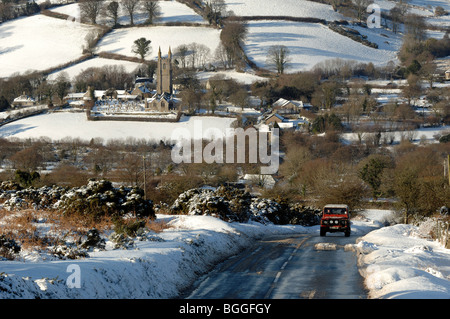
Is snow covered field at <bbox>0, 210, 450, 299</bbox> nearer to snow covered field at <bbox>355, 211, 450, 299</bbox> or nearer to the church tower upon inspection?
snow covered field at <bbox>355, 211, 450, 299</bbox>

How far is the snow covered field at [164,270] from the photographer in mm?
13766

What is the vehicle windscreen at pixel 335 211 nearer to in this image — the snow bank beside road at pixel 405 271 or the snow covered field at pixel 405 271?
the snow covered field at pixel 405 271

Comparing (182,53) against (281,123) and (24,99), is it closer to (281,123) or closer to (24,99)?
(24,99)

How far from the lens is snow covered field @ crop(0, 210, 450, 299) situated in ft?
45.2

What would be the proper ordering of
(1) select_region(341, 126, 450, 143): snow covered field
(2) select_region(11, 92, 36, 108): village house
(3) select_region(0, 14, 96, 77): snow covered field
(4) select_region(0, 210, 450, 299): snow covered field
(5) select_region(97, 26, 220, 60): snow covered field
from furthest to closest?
(3) select_region(0, 14, 96, 77): snow covered field, (5) select_region(97, 26, 220, 60): snow covered field, (2) select_region(11, 92, 36, 108): village house, (1) select_region(341, 126, 450, 143): snow covered field, (4) select_region(0, 210, 450, 299): snow covered field

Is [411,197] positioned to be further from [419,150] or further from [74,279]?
[419,150]

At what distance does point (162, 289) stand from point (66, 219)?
41.4ft

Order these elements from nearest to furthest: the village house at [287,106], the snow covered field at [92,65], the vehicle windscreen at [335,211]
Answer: the vehicle windscreen at [335,211]
the village house at [287,106]
the snow covered field at [92,65]

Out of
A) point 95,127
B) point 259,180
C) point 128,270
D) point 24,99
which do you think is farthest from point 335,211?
point 24,99

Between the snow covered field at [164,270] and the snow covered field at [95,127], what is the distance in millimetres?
85192

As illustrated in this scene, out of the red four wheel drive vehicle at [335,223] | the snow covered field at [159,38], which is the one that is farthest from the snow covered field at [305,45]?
the red four wheel drive vehicle at [335,223]

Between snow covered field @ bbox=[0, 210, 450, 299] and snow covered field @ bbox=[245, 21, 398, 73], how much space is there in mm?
136714

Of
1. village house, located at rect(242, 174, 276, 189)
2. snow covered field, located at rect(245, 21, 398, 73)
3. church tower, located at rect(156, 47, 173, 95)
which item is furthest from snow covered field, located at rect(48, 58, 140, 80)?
village house, located at rect(242, 174, 276, 189)

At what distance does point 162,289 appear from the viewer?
636 inches
